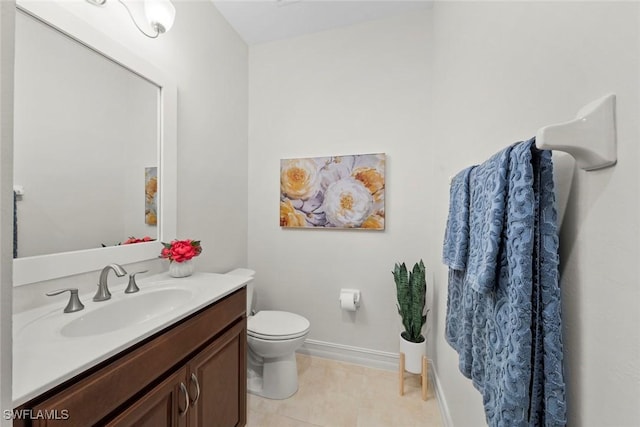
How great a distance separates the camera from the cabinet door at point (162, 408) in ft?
2.51

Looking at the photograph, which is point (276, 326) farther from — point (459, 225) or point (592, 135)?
point (592, 135)

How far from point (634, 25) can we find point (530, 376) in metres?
0.59

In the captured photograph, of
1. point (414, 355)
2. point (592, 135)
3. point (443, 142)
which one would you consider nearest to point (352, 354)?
point (414, 355)

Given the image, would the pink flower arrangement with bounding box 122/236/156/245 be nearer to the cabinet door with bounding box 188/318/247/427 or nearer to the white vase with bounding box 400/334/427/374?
the cabinet door with bounding box 188/318/247/427

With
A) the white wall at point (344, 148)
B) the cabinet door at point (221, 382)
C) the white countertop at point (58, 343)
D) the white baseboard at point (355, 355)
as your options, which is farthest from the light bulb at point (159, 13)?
the white baseboard at point (355, 355)

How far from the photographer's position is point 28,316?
881mm

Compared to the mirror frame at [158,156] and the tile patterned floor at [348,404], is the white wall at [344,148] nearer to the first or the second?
the tile patterned floor at [348,404]

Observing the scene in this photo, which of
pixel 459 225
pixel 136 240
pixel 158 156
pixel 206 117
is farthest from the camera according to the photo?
pixel 206 117

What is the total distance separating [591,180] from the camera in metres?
0.45

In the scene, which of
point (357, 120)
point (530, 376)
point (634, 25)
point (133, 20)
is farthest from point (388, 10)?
point (530, 376)

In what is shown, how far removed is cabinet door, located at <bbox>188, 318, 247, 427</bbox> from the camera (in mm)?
1030

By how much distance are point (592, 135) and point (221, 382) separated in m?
1.51

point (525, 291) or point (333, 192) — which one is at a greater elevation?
point (333, 192)

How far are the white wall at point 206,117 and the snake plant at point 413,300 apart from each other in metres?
1.33
